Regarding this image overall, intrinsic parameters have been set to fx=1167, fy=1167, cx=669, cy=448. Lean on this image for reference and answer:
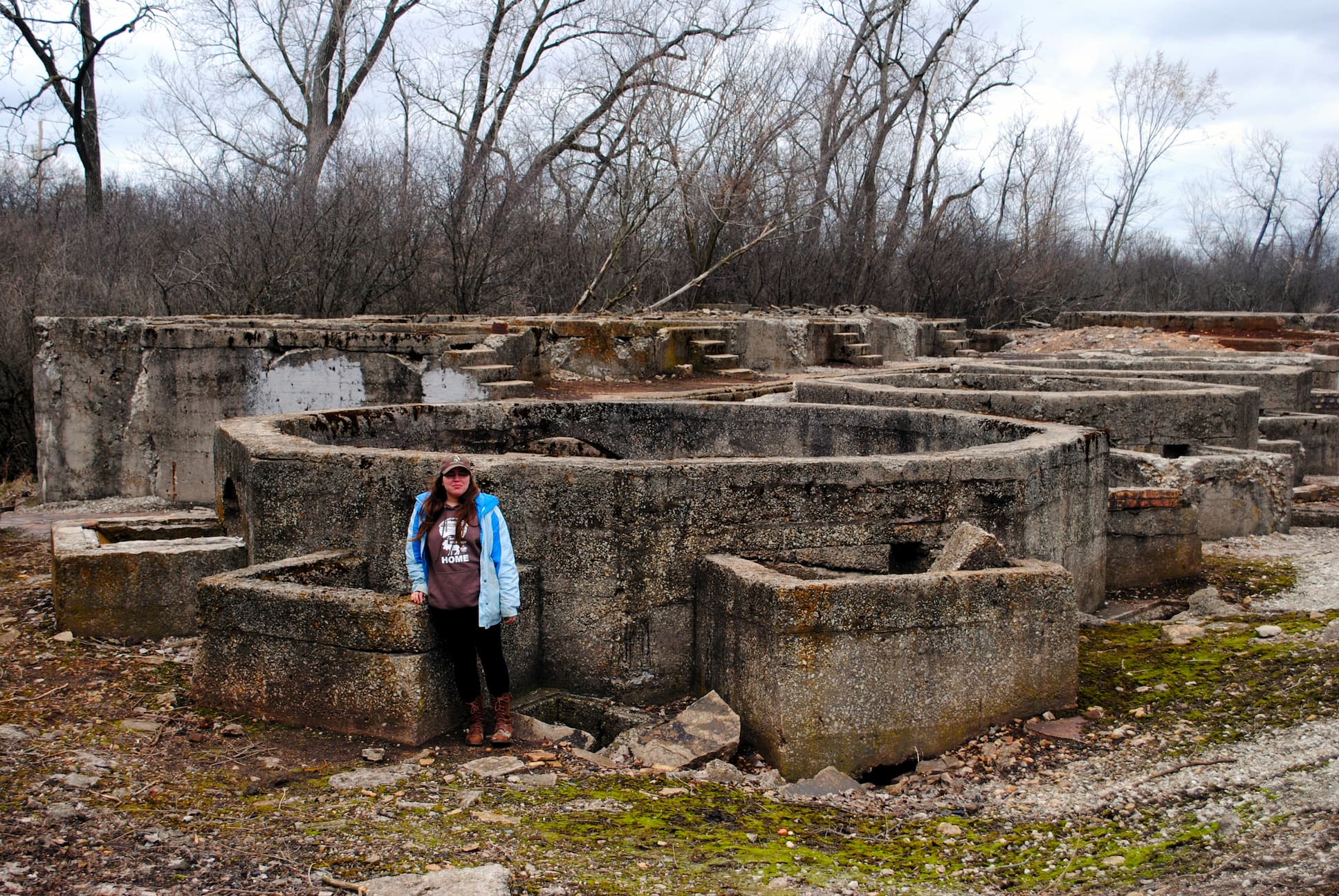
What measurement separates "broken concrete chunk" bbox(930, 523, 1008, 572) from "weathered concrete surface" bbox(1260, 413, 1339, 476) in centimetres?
853

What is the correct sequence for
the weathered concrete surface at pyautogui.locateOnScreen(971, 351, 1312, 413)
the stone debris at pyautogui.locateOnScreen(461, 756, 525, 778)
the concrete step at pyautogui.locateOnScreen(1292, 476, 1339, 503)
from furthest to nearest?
the weathered concrete surface at pyautogui.locateOnScreen(971, 351, 1312, 413)
the concrete step at pyautogui.locateOnScreen(1292, 476, 1339, 503)
the stone debris at pyautogui.locateOnScreen(461, 756, 525, 778)

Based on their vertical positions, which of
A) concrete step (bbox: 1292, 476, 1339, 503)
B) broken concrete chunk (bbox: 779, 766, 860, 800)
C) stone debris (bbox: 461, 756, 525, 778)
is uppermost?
concrete step (bbox: 1292, 476, 1339, 503)

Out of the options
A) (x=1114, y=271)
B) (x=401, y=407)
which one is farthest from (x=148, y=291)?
(x=1114, y=271)

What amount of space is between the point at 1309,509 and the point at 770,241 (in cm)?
1405

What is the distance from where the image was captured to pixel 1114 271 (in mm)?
34062

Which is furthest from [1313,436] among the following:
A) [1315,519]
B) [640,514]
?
[640,514]

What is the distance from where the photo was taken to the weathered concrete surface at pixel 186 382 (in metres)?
11.4

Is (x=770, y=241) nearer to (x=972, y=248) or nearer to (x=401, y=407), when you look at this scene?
(x=972, y=248)

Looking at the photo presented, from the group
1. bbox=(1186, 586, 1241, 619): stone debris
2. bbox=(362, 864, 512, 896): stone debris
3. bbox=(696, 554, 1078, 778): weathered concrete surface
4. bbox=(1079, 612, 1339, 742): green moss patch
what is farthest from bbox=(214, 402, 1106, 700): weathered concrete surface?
bbox=(362, 864, 512, 896): stone debris

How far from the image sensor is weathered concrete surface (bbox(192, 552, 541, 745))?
4.58 meters

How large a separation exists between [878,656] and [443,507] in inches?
72.9

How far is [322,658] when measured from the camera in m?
4.68

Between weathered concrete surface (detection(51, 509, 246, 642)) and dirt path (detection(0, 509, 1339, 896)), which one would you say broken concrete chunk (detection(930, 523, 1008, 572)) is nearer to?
dirt path (detection(0, 509, 1339, 896))

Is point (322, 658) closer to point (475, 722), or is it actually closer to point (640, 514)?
point (475, 722)
